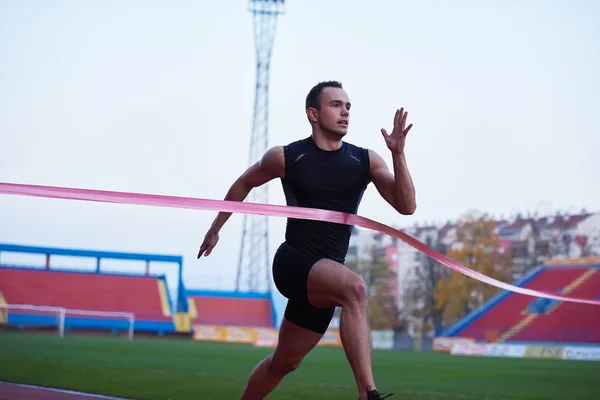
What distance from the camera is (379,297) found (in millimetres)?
75688

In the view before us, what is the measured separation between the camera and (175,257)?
57.1 m

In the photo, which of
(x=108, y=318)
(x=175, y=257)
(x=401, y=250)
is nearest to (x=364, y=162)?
(x=108, y=318)

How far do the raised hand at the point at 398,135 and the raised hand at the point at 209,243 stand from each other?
4.70ft

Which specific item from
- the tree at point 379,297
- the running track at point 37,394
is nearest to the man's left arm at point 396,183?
the running track at point 37,394

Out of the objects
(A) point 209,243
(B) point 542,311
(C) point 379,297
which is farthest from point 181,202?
(C) point 379,297

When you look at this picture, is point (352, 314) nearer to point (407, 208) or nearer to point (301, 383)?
point (407, 208)

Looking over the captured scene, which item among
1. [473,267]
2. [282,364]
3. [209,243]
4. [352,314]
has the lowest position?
[473,267]

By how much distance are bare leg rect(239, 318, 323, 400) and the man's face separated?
1.26 meters

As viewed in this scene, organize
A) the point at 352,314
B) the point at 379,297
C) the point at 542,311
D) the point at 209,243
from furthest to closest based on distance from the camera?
1. the point at 379,297
2. the point at 542,311
3. the point at 209,243
4. the point at 352,314

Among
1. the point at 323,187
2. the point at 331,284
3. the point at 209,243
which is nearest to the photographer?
the point at 331,284

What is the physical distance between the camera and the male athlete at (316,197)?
210 inches

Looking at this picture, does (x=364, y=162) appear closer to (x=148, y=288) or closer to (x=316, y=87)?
(x=316, y=87)

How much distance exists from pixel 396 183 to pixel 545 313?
45.5 m

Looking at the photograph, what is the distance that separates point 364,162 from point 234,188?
0.94 m
